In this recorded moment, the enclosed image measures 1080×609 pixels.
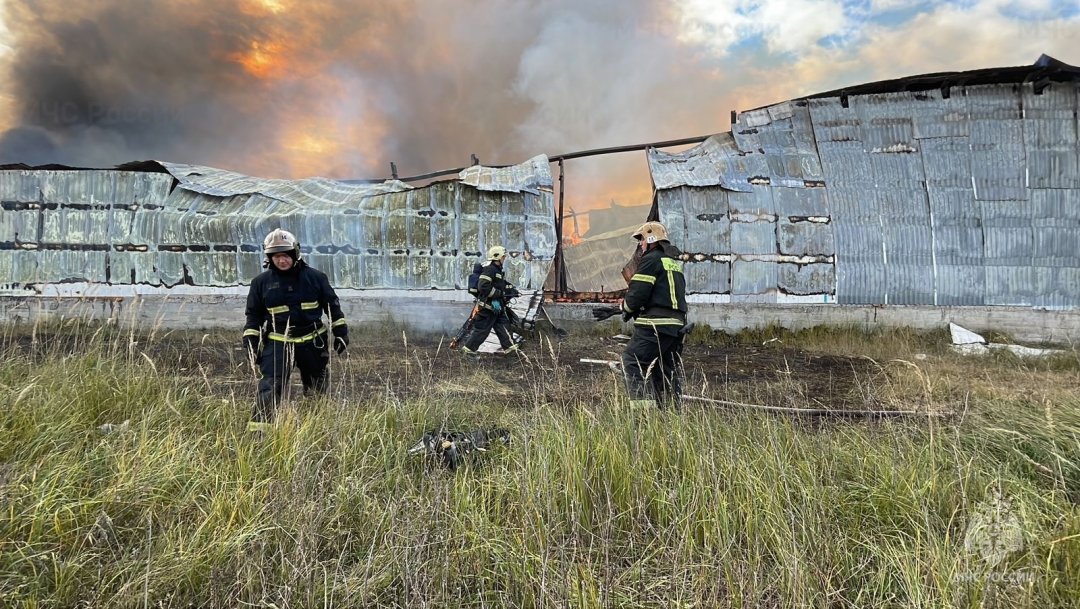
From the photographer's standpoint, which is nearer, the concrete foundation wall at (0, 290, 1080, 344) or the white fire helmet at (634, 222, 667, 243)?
the white fire helmet at (634, 222, 667, 243)

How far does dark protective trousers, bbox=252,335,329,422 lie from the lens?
423 centimetres

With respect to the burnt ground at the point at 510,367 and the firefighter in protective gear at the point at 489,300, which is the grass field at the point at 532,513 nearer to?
the burnt ground at the point at 510,367

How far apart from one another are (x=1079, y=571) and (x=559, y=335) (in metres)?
9.48

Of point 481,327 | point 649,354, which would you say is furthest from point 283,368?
point 481,327

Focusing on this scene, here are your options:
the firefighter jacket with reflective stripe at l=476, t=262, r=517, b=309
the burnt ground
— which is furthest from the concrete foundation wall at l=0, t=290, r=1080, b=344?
the firefighter jacket with reflective stripe at l=476, t=262, r=517, b=309

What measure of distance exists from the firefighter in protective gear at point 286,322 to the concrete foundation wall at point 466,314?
281 inches

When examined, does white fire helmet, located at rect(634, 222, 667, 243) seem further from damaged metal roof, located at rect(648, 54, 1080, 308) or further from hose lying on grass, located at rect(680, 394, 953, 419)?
damaged metal roof, located at rect(648, 54, 1080, 308)

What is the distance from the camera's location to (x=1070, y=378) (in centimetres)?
712

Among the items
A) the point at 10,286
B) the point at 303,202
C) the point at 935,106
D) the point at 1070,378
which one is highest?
the point at 935,106

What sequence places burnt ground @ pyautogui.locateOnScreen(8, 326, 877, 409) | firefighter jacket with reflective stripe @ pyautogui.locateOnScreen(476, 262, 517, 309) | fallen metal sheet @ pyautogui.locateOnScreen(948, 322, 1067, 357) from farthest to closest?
fallen metal sheet @ pyautogui.locateOnScreen(948, 322, 1067, 357) < firefighter jacket with reflective stripe @ pyautogui.locateOnScreen(476, 262, 517, 309) < burnt ground @ pyautogui.locateOnScreen(8, 326, 877, 409)

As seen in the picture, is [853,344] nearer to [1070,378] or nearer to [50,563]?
[1070,378]

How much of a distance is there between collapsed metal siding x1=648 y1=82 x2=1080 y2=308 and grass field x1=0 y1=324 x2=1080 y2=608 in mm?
8158

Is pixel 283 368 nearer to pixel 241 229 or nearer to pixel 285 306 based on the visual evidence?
pixel 285 306

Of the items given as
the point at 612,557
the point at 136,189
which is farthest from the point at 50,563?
the point at 136,189
